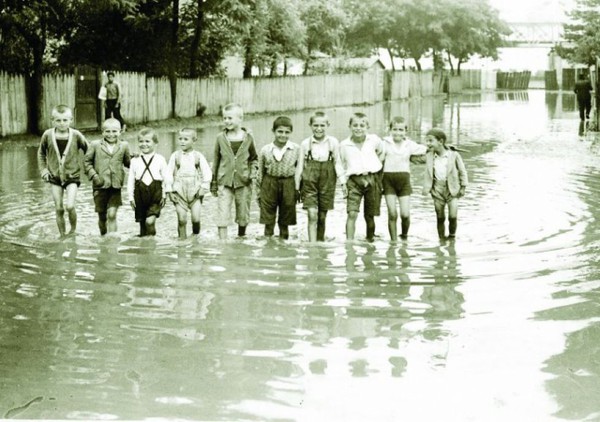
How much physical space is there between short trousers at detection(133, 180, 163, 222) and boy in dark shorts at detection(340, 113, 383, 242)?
76.3 inches

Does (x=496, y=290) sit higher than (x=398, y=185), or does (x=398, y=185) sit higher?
(x=398, y=185)

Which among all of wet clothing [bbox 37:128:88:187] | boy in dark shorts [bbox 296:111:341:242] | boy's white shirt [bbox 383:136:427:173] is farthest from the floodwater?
boy's white shirt [bbox 383:136:427:173]

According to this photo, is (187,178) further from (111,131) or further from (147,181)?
(111,131)

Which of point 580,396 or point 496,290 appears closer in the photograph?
point 580,396

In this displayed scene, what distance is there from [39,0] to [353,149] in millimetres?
15241

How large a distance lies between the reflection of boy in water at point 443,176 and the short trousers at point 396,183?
21 cm

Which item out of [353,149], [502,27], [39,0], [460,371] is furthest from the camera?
[502,27]

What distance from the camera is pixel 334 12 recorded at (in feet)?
153

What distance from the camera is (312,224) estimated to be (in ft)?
31.4

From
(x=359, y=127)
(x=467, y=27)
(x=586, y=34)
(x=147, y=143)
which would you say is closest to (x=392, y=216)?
(x=359, y=127)

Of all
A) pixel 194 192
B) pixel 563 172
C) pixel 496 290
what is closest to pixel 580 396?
pixel 496 290

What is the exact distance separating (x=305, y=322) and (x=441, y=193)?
154 inches

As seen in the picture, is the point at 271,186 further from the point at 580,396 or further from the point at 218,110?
the point at 218,110

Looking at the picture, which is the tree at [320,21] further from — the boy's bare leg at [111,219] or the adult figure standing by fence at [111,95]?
the boy's bare leg at [111,219]
